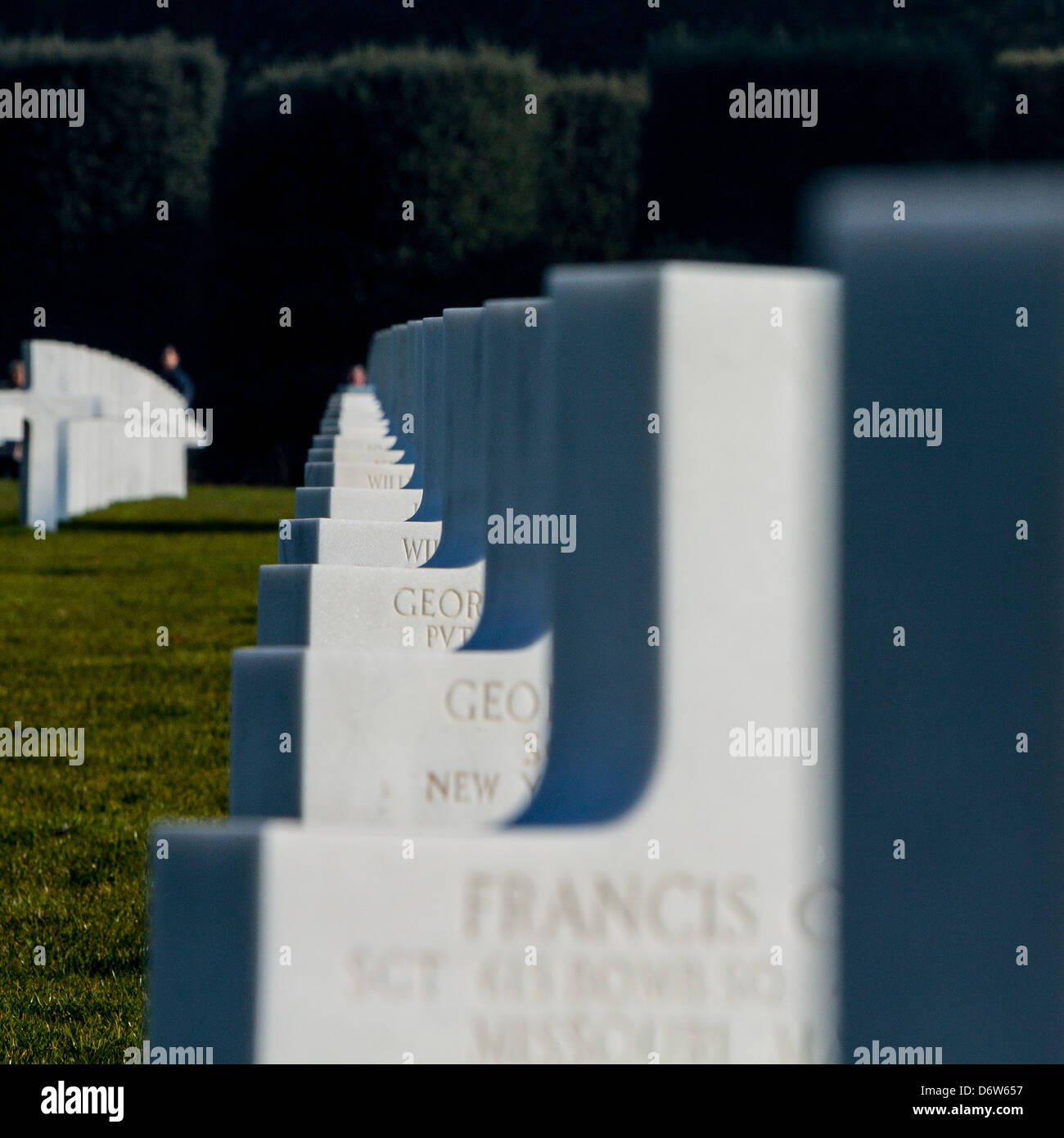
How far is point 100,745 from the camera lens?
7.43 m

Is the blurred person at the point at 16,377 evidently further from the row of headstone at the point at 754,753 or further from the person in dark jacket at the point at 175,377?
the row of headstone at the point at 754,753

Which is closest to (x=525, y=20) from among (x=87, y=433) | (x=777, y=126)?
(x=777, y=126)

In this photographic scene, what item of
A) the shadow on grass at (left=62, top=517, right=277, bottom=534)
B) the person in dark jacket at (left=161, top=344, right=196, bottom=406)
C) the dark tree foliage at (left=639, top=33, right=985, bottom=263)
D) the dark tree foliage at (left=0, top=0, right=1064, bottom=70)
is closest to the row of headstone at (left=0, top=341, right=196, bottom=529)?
the shadow on grass at (left=62, top=517, right=277, bottom=534)

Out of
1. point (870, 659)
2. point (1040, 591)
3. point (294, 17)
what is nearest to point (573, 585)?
point (870, 659)

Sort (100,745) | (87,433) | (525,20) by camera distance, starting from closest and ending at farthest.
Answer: (100,745) → (87,433) → (525,20)

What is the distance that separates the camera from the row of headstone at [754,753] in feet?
6.00

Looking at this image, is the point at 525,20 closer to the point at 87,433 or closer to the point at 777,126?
the point at 777,126

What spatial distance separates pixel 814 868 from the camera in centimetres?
190

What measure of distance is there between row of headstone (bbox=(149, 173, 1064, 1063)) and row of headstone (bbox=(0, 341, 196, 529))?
13.1 meters

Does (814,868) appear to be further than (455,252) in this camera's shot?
No

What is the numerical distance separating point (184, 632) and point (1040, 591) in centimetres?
888

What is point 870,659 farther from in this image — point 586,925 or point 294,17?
point 294,17

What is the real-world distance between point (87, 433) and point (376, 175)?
12995 mm
